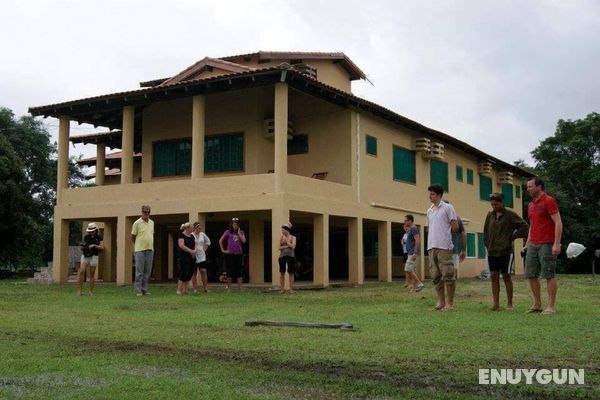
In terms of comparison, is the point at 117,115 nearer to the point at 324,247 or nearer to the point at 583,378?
the point at 324,247

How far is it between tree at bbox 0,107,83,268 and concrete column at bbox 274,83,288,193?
16878 millimetres

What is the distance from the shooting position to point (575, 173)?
4531 cm

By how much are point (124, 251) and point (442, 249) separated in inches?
477

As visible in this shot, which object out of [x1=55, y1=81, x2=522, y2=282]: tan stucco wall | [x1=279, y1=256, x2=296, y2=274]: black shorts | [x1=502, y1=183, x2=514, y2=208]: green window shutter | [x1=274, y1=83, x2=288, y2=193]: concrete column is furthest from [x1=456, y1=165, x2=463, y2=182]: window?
[x1=279, y1=256, x2=296, y2=274]: black shorts

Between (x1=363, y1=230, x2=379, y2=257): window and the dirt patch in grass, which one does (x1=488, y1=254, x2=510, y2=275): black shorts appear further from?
(x1=363, y1=230, x2=379, y2=257): window

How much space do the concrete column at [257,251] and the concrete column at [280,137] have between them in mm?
3643

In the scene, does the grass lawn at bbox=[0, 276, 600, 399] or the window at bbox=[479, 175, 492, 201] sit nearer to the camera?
the grass lawn at bbox=[0, 276, 600, 399]

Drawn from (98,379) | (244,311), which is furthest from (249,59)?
(98,379)

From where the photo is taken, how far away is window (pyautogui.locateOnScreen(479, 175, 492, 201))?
30156mm

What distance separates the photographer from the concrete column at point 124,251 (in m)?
19.4

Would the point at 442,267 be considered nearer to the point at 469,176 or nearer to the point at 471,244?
the point at 469,176

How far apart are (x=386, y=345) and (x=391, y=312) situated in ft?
11.0

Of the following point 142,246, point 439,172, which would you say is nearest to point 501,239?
point 142,246

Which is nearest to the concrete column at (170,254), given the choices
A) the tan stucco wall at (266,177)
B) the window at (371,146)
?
the tan stucco wall at (266,177)
